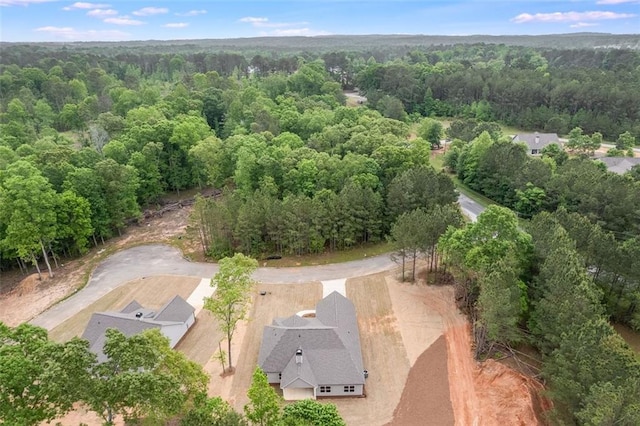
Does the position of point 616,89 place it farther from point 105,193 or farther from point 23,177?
point 23,177

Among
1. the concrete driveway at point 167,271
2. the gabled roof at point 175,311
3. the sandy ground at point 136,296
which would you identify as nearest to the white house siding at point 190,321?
the gabled roof at point 175,311

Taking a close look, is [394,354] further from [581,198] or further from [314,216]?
[581,198]

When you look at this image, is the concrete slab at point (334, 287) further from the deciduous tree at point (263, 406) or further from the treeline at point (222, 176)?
the deciduous tree at point (263, 406)

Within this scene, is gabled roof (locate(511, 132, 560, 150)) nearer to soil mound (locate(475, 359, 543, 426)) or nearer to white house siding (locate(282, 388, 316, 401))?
soil mound (locate(475, 359, 543, 426))

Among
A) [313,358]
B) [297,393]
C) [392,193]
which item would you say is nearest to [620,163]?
[392,193]

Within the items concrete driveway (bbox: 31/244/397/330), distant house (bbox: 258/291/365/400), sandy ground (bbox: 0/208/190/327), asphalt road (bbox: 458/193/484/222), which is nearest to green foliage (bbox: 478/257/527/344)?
distant house (bbox: 258/291/365/400)
